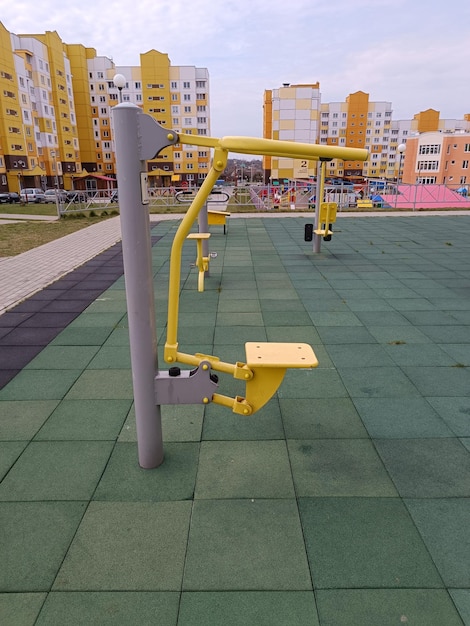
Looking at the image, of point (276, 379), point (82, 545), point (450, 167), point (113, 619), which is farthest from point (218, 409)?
point (450, 167)

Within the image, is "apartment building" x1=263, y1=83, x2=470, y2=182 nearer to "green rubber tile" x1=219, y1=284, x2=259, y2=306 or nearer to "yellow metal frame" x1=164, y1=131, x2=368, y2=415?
"green rubber tile" x1=219, y1=284, x2=259, y2=306

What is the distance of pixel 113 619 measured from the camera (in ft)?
5.74

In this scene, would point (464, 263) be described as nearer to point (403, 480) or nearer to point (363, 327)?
point (363, 327)

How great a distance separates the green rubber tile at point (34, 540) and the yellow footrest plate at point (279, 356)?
1196 mm

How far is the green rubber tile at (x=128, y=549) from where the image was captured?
6.26 feet

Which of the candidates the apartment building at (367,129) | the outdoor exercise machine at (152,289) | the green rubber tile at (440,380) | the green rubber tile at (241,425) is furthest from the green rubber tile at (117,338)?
the apartment building at (367,129)

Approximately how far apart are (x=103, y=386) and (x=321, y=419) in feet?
5.86

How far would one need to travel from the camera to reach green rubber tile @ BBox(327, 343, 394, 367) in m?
4.12

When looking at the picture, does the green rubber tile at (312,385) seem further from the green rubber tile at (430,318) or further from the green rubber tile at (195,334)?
the green rubber tile at (430,318)

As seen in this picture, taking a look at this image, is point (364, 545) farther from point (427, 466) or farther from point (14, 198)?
point (14, 198)

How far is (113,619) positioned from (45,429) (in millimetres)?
1616

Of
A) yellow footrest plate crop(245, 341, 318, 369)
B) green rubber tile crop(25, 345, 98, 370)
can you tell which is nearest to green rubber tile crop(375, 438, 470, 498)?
yellow footrest plate crop(245, 341, 318, 369)

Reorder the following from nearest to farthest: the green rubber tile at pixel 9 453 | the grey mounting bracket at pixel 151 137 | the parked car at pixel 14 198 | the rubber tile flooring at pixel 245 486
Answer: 1. the rubber tile flooring at pixel 245 486
2. the grey mounting bracket at pixel 151 137
3. the green rubber tile at pixel 9 453
4. the parked car at pixel 14 198

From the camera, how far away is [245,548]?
2.08 metres
